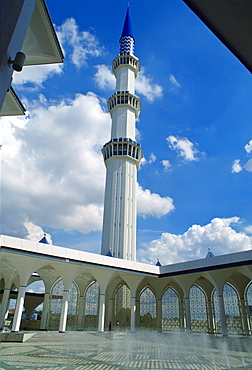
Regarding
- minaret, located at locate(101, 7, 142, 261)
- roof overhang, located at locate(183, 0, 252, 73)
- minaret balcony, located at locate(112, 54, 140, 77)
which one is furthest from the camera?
minaret balcony, located at locate(112, 54, 140, 77)

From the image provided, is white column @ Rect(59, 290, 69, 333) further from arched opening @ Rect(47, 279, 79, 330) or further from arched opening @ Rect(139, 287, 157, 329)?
arched opening @ Rect(139, 287, 157, 329)

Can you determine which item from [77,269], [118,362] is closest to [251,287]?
[77,269]

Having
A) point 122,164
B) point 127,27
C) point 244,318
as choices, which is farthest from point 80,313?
point 127,27

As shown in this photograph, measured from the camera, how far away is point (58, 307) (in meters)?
22.2

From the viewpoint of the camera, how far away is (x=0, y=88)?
253cm

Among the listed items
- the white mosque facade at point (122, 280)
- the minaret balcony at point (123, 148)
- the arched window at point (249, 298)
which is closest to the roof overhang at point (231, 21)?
the white mosque facade at point (122, 280)

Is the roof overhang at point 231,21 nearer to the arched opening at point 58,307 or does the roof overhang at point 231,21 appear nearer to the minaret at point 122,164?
the arched opening at point 58,307

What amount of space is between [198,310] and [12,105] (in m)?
22.3

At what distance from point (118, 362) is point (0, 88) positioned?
25.6 ft

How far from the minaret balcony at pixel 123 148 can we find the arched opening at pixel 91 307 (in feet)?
46.8

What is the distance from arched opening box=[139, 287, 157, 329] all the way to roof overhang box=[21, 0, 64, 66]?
2342 centimetres

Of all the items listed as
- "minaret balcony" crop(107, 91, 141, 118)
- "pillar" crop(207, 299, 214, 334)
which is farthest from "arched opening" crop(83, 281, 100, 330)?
"minaret balcony" crop(107, 91, 141, 118)

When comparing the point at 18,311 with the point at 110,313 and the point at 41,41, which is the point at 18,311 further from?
the point at 41,41

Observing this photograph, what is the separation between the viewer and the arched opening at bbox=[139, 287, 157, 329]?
23.7m
